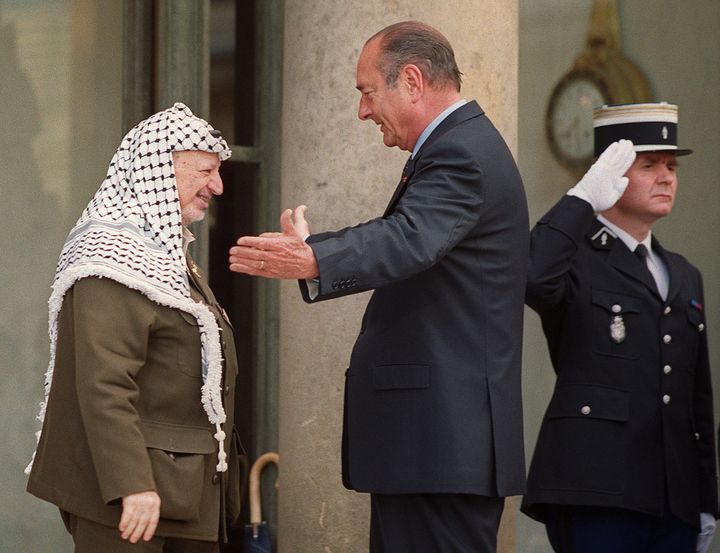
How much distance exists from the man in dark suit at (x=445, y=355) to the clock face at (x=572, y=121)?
3.12 meters

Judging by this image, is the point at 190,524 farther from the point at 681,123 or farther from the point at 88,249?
the point at 681,123

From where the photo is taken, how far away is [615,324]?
4668 millimetres

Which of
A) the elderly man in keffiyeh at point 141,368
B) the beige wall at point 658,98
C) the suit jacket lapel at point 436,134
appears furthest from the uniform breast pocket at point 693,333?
the beige wall at point 658,98

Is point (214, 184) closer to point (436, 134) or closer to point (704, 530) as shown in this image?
point (436, 134)

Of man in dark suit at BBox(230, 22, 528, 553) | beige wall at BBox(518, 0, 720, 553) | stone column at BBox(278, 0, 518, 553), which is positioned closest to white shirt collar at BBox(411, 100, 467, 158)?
man in dark suit at BBox(230, 22, 528, 553)

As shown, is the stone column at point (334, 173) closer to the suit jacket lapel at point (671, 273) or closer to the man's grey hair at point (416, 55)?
the suit jacket lapel at point (671, 273)

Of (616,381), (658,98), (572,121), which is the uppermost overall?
(658,98)

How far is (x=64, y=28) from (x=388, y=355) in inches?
95.5

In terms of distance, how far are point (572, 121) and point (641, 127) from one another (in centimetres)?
204

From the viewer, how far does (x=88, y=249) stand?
12.1 ft

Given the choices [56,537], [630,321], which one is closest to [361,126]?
[630,321]

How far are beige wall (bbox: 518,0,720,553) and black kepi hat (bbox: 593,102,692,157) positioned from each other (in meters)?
1.78

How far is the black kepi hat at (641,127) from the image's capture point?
488 centimetres

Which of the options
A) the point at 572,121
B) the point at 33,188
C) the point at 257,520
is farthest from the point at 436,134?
the point at 572,121
